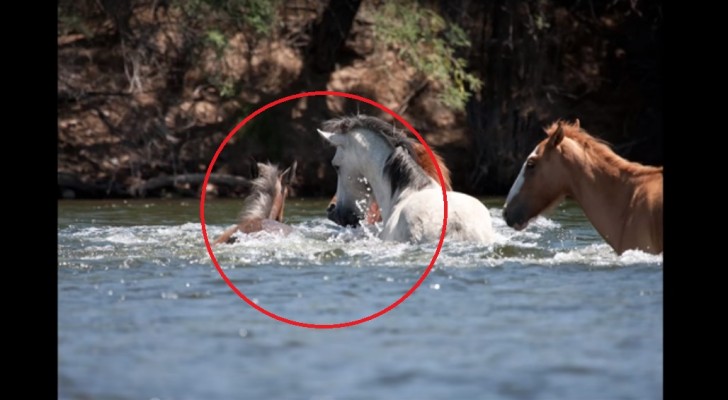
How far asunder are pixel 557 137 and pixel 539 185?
0.33 metres

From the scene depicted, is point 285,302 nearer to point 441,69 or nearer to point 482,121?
point 441,69

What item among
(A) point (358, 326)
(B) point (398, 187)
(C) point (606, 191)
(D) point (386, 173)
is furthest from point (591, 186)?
(A) point (358, 326)

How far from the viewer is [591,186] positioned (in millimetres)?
7188

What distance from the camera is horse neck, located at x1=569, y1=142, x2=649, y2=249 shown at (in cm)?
710

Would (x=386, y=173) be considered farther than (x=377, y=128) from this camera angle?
No

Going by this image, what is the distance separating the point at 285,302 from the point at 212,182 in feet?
38.8

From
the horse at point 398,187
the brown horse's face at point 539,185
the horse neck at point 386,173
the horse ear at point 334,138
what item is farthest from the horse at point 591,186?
the horse ear at point 334,138

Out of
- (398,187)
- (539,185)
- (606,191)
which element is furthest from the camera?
(398,187)

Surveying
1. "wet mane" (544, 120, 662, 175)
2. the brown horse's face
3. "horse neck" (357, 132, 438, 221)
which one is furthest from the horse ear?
"wet mane" (544, 120, 662, 175)

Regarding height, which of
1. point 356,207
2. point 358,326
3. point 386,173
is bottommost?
point 358,326

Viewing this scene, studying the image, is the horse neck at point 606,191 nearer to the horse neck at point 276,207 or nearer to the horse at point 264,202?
the horse at point 264,202

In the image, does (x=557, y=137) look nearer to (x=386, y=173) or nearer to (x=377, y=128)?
(x=386, y=173)

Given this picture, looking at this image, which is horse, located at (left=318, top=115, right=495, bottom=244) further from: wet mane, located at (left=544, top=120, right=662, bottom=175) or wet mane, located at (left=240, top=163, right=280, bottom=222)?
wet mane, located at (left=544, top=120, right=662, bottom=175)
